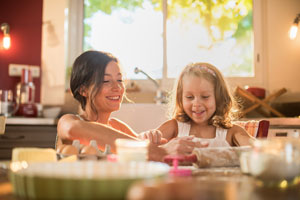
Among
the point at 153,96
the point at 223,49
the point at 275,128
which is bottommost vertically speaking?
the point at 275,128

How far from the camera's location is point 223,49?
3674 millimetres

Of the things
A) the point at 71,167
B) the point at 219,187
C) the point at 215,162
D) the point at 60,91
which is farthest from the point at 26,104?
the point at 219,187

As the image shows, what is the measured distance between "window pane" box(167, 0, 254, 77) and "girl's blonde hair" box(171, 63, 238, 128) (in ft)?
6.14

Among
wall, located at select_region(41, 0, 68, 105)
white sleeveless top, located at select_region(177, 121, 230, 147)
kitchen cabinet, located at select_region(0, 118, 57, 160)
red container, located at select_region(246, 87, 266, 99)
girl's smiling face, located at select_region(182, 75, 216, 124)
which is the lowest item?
kitchen cabinet, located at select_region(0, 118, 57, 160)

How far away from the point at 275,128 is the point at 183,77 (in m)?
1.13

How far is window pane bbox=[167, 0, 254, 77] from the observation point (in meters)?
3.67

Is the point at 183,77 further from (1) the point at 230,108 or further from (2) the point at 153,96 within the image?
(2) the point at 153,96

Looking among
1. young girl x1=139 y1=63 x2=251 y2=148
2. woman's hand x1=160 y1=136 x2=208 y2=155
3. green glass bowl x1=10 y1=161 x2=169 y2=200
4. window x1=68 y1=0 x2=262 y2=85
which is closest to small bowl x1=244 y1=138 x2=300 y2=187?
green glass bowl x1=10 y1=161 x2=169 y2=200

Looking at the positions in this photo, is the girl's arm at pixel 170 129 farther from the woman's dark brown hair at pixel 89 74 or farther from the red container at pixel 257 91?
the red container at pixel 257 91

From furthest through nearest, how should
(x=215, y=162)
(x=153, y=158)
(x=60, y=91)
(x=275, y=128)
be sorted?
1. (x=60, y=91)
2. (x=275, y=128)
3. (x=153, y=158)
4. (x=215, y=162)

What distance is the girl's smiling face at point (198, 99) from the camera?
1.69m

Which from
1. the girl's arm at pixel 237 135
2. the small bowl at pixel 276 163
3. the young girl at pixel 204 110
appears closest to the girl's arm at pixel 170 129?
the young girl at pixel 204 110

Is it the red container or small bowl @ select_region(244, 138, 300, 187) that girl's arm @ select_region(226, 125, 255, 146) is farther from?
the red container

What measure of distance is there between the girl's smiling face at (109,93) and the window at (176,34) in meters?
2.14
